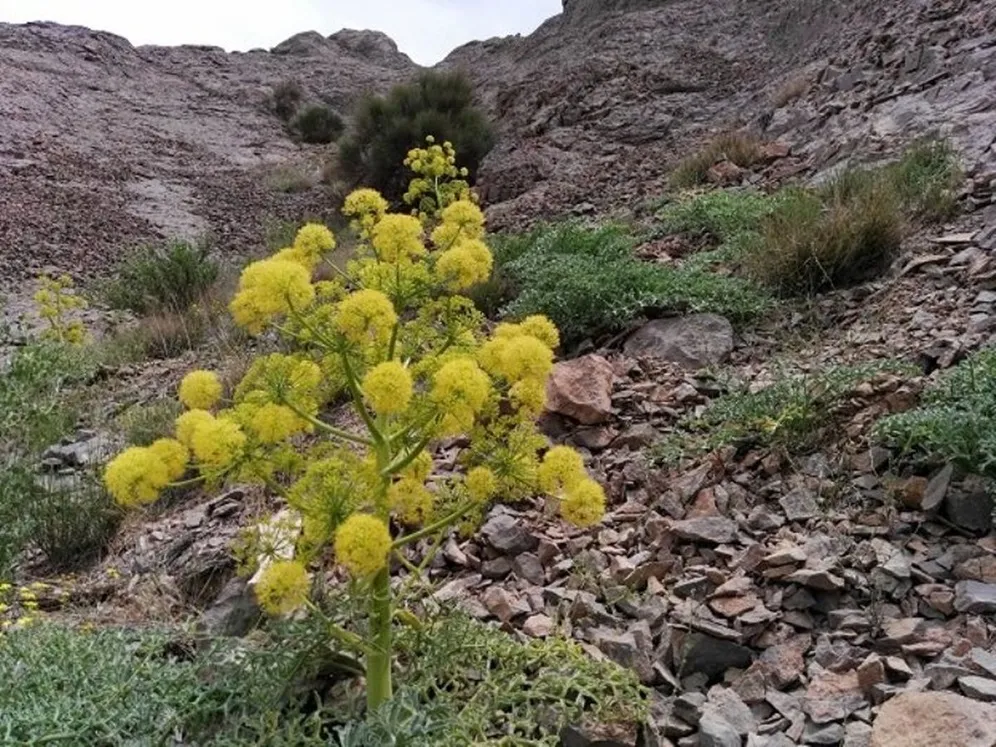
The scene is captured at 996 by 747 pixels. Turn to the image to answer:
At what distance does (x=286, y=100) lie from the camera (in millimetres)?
24031

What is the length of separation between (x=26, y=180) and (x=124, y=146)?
13.5 ft

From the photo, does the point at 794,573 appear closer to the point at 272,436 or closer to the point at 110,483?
the point at 272,436

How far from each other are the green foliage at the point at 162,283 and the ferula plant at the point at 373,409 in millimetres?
7363

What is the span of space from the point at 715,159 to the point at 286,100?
18.4 metres

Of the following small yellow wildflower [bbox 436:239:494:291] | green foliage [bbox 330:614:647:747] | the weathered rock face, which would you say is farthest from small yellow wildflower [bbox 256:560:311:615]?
the weathered rock face

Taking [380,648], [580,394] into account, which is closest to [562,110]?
[580,394]

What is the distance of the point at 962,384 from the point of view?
9.89ft

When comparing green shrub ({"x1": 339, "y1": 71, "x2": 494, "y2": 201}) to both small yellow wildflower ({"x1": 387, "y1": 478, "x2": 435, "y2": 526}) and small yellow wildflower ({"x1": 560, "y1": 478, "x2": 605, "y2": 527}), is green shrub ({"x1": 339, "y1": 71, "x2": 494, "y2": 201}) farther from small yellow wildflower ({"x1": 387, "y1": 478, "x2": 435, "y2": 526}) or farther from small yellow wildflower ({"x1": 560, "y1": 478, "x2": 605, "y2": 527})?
small yellow wildflower ({"x1": 560, "y1": 478, "x2": 605, "y2": 527})

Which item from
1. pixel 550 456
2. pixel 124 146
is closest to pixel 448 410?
pixel 550 456

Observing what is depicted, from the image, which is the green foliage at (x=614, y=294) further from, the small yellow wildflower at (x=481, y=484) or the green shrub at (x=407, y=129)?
the green shrub at (x=407, y=129)

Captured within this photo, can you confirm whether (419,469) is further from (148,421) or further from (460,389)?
(148,421)

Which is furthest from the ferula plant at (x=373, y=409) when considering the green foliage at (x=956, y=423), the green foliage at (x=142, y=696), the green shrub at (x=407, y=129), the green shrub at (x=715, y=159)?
the green shrub at (x=407, y=129)

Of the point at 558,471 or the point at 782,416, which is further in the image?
the point at 782,416

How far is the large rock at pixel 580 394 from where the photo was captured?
3758 mm
